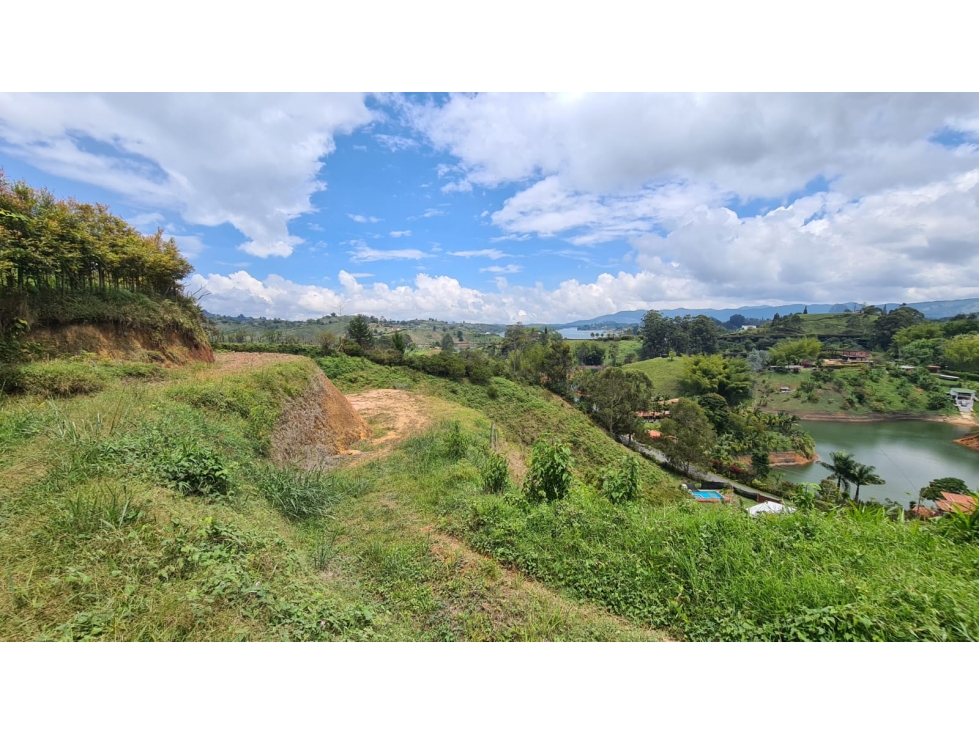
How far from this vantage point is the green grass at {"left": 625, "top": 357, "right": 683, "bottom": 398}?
5847 centimetres

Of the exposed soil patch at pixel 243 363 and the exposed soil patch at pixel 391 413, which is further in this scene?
the exposed soil patch at pixel 391 413

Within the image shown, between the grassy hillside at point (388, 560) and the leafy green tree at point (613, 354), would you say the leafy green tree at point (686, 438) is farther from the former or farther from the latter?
the leafy green tree at point (613, 354)

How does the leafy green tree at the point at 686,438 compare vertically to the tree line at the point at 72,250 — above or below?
below

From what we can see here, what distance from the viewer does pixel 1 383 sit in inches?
231

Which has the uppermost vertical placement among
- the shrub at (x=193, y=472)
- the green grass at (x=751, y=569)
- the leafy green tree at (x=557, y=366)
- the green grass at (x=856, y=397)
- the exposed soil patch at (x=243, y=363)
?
the exposed soil patch at (x=243, y=363)

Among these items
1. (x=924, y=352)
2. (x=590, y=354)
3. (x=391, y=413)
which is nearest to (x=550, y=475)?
(x=391, y=413)

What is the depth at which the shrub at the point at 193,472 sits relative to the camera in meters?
4.18

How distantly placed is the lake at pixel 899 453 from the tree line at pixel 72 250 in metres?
45.9

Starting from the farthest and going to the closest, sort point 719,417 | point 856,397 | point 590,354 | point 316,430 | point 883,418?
point 590,354 < point 856,397 < point 883,418 < point 719,417 < point 316,430

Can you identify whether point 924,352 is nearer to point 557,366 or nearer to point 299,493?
point 557,366

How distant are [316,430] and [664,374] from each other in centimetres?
6459

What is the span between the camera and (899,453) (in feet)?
123

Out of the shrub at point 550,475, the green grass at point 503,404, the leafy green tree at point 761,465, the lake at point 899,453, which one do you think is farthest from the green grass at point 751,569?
the lake at point 899,453

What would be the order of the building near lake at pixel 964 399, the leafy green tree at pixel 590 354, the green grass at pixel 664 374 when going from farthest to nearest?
the leafy green tree at pixel 590 354
the green grass at pixel 664 374
the building near lake at pixel 964 399
